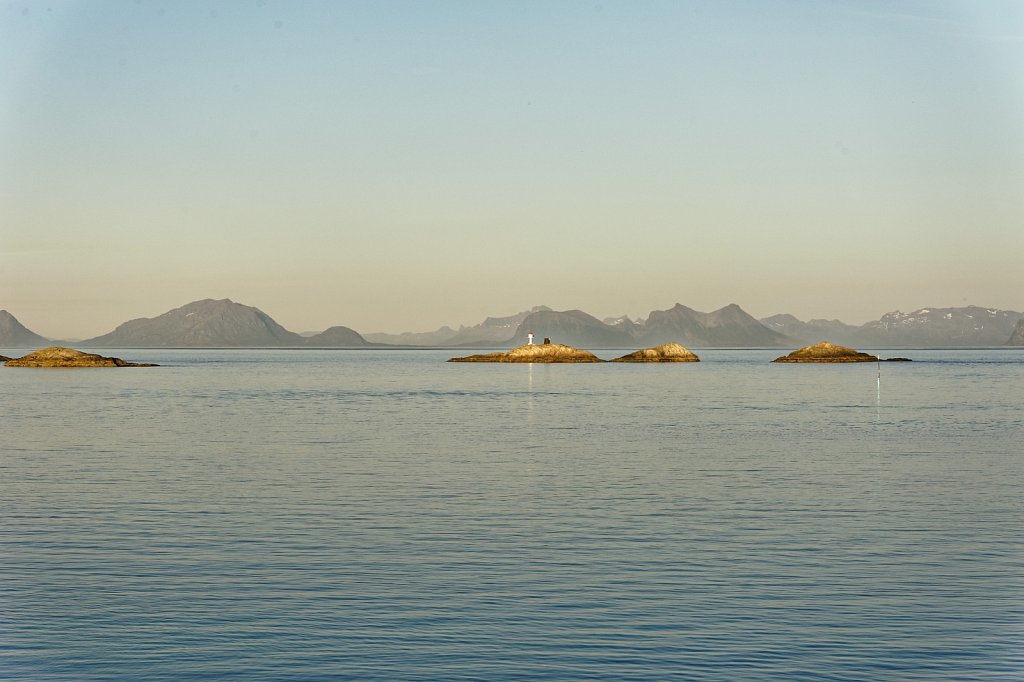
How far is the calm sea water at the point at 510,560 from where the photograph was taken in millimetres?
18578

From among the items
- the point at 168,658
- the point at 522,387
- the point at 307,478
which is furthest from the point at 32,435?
the point at 522,387

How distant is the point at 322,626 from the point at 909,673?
1013 cm

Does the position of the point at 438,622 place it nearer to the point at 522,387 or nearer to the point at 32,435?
the point at 32,435

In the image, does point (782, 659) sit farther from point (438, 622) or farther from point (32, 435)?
point (32, 435)

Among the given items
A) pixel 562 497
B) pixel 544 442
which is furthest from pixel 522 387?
pixel 562 497

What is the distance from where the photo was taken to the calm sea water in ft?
61.0

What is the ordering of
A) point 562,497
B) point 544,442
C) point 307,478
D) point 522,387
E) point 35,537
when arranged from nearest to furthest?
point 35,537
point 562,497
point 307,478
point 544,442
point 522,387

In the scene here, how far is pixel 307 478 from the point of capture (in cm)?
4278

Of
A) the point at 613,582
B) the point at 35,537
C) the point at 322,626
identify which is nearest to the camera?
the point at 322,626

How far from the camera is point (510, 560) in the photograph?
2622 centimetres

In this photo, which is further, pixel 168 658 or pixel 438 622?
pixel 438 622

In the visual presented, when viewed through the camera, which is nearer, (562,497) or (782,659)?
(782,659)

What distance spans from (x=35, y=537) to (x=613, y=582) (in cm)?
1593

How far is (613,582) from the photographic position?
78.3ft
